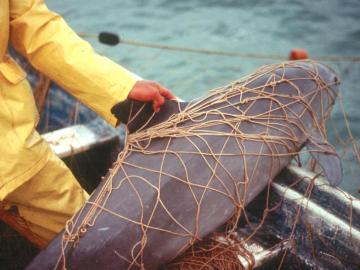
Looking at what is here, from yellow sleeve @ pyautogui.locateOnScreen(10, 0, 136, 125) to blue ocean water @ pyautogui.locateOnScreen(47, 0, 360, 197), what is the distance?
5.66 metres

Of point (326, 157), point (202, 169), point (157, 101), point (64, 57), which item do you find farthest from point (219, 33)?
point (202, 169)

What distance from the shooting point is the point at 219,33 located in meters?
11.3

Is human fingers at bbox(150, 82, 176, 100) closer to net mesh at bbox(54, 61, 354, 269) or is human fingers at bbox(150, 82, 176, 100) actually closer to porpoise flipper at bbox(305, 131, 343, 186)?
net mesh at bbox(54, 61, 354, 269)

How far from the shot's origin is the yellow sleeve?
10.0 feet

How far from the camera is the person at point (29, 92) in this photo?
9.86ft

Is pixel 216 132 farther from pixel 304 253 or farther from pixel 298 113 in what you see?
pixel 304 253

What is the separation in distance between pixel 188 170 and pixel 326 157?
1.09 m

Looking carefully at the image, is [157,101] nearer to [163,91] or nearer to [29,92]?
[163,91]

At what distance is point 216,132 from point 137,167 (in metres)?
0.58

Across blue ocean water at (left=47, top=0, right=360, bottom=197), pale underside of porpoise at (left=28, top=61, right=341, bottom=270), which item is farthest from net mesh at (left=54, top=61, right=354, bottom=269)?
blue ocean water at (left=47, top=0, right=360, bottom=197)

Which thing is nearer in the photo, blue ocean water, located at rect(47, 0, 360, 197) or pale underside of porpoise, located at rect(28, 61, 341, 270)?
pale underside of porpoise, located at rect(28, 61, 341, 270)

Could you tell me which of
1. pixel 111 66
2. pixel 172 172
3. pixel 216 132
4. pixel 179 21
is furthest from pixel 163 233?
pixel 179 21

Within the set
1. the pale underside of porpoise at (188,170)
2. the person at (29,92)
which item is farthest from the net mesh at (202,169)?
the person at (29,92)

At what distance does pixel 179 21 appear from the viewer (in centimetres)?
1235
